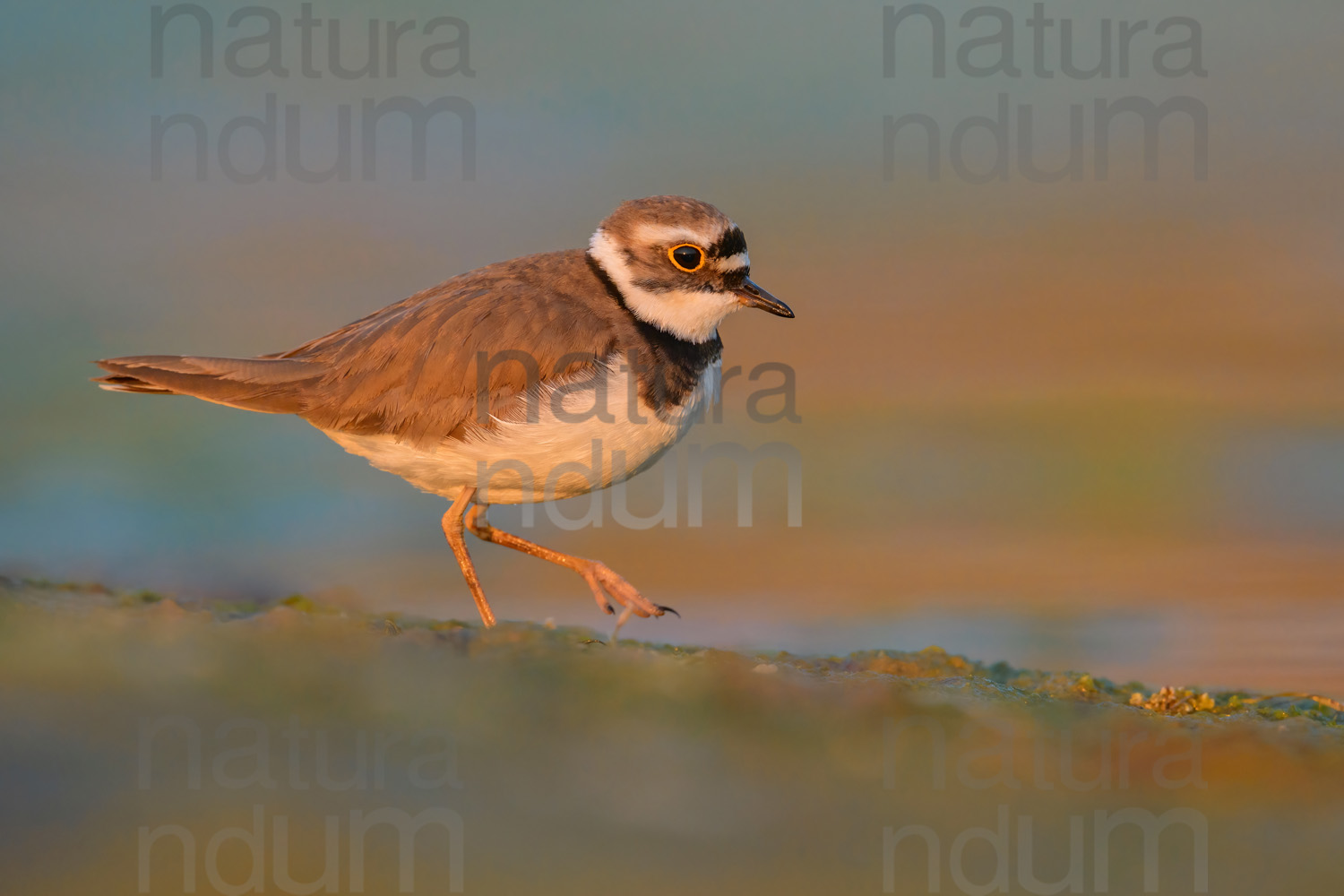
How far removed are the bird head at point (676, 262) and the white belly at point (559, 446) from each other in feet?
Answer: 1.39

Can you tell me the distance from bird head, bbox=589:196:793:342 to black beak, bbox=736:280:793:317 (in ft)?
0.25

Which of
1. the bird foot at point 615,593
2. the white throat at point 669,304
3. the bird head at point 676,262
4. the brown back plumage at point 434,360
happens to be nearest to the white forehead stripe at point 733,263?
the bird head at point 676,262

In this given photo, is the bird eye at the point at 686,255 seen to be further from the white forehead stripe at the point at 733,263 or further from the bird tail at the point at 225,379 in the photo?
the bird tail at the point at 225,379

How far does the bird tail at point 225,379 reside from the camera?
6234 millimetres

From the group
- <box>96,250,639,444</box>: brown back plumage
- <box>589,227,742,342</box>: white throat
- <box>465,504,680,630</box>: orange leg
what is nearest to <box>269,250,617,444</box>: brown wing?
<box>96,250,639,444</box>: brown back plumage

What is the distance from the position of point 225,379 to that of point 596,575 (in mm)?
2184

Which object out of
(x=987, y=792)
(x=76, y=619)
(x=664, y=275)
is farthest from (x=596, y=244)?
(x=987, y=792)

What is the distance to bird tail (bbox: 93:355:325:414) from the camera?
623cm

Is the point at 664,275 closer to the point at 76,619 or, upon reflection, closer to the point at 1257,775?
the point at 76,619

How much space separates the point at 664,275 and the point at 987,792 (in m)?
3.35

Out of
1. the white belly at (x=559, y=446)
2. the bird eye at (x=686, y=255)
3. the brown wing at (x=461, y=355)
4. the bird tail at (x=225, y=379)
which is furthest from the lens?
the bird eye at (x=686, y=255)

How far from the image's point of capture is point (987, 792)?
3818mm

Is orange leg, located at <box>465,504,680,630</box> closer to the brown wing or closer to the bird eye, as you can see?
the brown wing

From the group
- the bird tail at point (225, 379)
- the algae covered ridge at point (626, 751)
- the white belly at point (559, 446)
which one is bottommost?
the algae covered ridge at point (626, 751)
